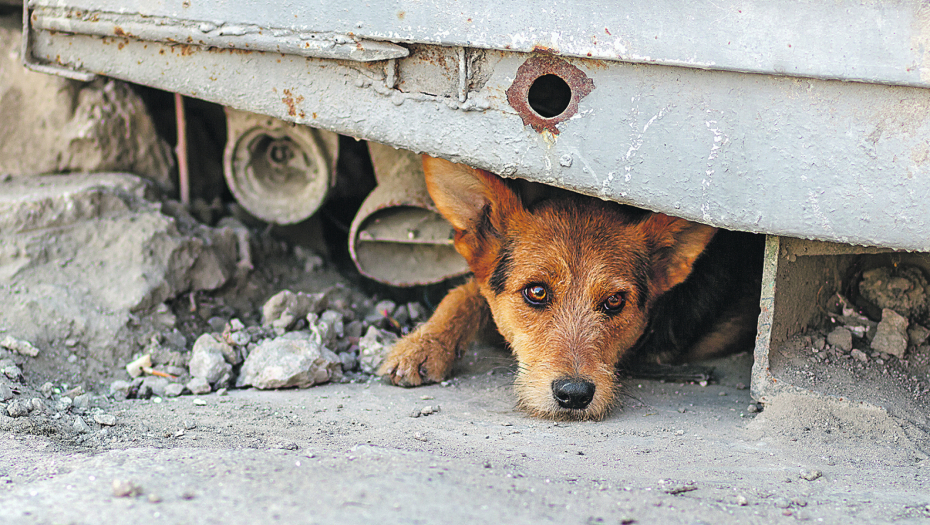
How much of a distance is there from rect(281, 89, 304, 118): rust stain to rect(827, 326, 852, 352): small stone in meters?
2.74

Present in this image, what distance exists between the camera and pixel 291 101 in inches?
130

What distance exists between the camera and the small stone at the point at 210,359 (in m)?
3.47

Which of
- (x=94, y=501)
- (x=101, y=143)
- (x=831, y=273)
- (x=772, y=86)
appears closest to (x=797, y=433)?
(x=831, y=273)

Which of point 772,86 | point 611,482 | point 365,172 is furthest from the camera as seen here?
point 365,172

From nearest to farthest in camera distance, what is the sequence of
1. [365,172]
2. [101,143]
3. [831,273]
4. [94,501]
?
1. [94,501]
2. [831,273]
3. [101,143]
4. [365,172]

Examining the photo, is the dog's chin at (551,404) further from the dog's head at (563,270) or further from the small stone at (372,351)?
the small stone at (372,351)

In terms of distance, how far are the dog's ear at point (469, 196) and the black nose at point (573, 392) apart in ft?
3.26

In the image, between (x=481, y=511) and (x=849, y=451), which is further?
(x=849, y=451)

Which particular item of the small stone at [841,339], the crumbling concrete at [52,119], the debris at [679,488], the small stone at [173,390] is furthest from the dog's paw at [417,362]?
the crumbling concrete at [52,119]

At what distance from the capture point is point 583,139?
2.93 meters

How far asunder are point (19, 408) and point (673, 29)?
9.65 ft

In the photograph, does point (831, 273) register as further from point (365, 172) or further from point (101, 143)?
point (101, 143)

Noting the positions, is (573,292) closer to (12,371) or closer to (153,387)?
(153,387)

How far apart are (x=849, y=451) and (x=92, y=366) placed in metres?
3.43
